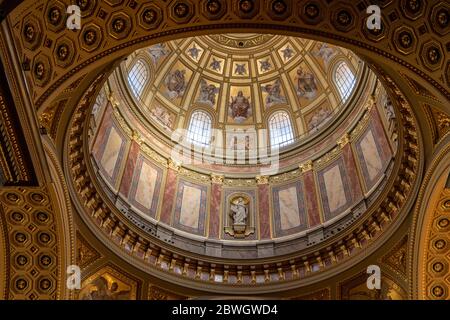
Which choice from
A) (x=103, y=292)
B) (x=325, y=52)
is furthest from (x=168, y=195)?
(x=325, y=52)

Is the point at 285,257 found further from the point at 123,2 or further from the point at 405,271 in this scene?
the point at 123,2

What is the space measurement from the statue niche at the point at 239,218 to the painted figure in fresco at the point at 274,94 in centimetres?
608

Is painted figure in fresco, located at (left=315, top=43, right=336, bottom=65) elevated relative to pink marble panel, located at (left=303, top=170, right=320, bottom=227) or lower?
elevated

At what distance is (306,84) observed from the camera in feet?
106

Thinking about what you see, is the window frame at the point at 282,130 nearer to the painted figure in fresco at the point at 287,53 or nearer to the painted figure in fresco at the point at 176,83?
the painted figure in fresco at the point at 287,53

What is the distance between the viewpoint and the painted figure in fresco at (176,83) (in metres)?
32.2

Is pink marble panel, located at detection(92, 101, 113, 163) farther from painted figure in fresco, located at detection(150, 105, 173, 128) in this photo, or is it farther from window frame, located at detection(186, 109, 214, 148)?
window frame, located at detection(186, 109, 214, 148)

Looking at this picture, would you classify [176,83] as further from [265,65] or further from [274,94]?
[274,94]

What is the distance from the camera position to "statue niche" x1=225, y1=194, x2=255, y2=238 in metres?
28.6

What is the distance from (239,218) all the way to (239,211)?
1.18 feet

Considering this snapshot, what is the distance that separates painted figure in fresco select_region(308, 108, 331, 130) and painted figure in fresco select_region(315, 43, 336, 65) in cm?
250

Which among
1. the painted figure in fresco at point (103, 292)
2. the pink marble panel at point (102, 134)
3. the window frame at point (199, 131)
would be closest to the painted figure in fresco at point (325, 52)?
the window frame at point (199, 131)

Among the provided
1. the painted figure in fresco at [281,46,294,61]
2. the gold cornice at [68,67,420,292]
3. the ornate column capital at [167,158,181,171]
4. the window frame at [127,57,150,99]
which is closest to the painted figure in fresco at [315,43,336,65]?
the painted figure in fresco at [281,46,294,61]
